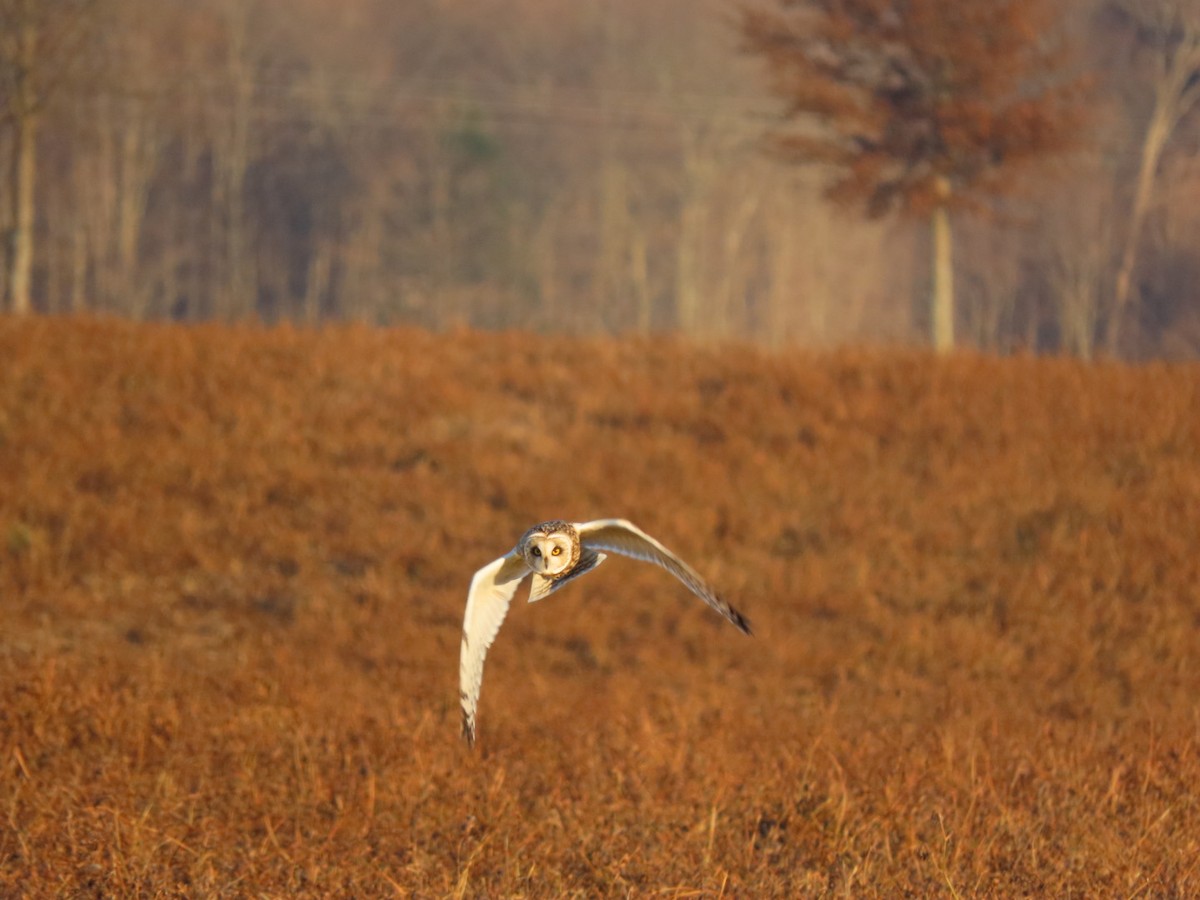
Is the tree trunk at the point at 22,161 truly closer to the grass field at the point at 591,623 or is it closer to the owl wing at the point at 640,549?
the grass field at the point at 591,623

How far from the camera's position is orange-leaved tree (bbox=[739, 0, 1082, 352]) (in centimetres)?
2219

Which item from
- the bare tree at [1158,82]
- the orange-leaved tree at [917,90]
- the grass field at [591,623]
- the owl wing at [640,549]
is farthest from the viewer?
the bare tree at [1158,82]

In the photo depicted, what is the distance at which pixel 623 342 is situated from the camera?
17.2 metres

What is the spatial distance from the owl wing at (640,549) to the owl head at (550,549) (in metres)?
0.11

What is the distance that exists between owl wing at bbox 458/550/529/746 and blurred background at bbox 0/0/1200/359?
117 ft

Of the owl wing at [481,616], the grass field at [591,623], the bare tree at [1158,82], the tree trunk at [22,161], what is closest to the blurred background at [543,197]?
the bare tree at [1158,82]

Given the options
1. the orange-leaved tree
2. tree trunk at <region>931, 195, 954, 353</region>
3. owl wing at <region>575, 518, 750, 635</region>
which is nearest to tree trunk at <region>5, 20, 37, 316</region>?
the orange-leaved tree

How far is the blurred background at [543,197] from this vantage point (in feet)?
161

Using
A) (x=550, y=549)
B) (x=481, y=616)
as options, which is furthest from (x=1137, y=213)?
(x=550, y=549)

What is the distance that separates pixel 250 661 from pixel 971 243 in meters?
55.4

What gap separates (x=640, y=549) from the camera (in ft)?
14.7

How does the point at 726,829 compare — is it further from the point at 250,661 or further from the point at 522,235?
the point at 522,235

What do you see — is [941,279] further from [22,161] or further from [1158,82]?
[1158,82]

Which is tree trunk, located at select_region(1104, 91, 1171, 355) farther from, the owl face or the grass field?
the owl face
